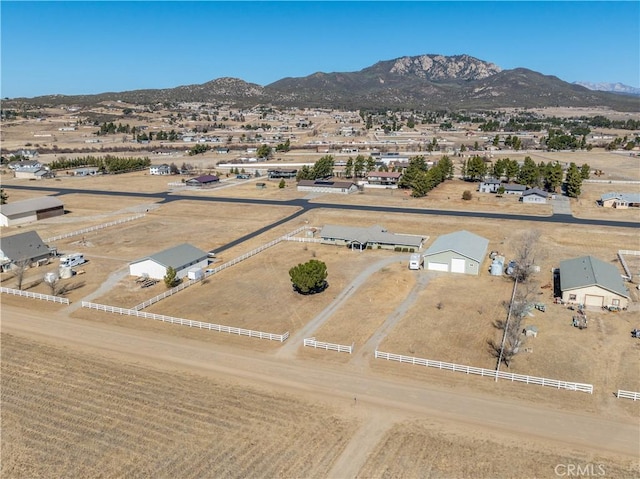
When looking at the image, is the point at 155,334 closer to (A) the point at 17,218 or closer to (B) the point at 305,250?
(B) the point at 305,250

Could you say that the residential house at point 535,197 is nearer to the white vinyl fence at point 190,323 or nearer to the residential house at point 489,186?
the residential house at point 489,186

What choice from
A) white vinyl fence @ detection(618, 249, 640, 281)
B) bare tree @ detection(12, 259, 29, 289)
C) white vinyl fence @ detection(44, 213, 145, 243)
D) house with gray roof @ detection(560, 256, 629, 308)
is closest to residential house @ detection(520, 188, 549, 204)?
white vinyl fence @ detection(618, 249, 640, 281)

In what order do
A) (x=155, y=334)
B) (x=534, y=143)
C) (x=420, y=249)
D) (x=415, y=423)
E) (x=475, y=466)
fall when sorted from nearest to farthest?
1. (x=475, y=466)
2. (x=415, y=423)
3. (x=155, y=334)
4. (x=420, y=249)
5. (x=534, y=143)

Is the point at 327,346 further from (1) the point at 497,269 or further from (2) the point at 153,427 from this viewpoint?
(1) the point at 497,269

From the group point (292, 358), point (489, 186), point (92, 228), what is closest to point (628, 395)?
point (292, 358)

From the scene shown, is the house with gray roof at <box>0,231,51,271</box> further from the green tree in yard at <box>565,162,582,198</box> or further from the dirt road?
the green tree in yard at <box>565,162,582,198</box>

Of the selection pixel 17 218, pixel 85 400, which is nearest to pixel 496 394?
pixel 85 400
